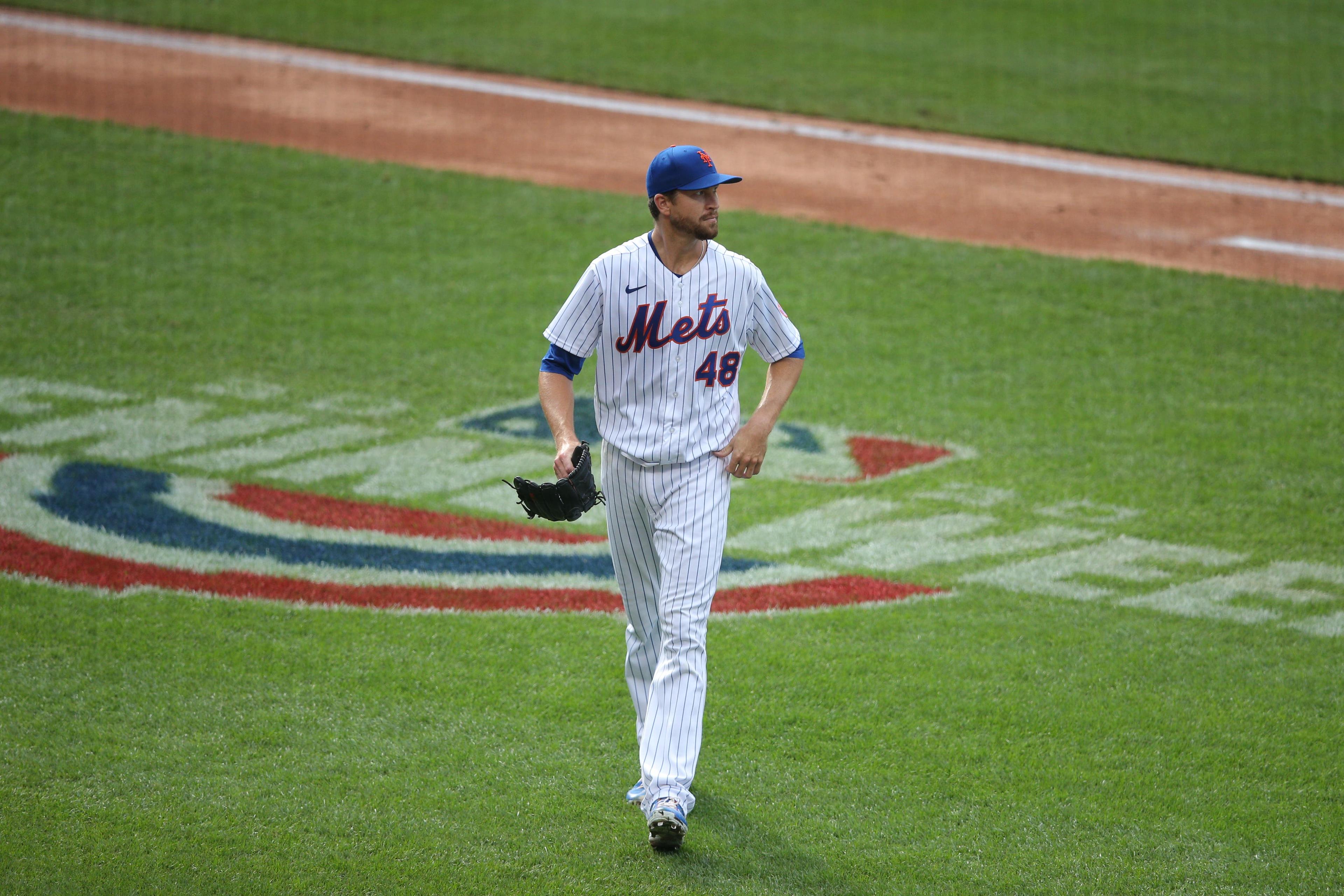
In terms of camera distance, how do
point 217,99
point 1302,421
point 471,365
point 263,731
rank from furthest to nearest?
point 217,99 → point 471,365 → point 1302,421 → point 263,731

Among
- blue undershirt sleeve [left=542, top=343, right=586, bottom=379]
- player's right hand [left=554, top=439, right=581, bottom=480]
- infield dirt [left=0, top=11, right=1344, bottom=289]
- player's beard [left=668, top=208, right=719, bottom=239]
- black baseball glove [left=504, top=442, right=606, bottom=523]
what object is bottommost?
black baseball glove [left=504, top=442, right=606, bottom=523]

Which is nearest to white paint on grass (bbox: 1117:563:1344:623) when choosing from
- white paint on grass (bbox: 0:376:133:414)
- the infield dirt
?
the infield dirt

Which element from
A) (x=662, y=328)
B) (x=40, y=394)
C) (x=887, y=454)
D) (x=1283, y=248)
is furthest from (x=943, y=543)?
(x=1283, y=248)

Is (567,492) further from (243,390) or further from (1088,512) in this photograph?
(243,390)

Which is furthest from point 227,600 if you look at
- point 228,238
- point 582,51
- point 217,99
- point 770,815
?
point 582,51

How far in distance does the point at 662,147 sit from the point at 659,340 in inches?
372

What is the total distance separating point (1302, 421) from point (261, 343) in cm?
642

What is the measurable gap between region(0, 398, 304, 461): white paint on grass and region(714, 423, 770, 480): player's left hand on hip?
4.31m

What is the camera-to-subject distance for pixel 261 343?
9148 mm

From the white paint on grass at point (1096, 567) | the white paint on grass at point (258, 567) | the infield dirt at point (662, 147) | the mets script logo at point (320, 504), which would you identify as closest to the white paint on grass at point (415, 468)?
the mets script logo at point (320, 504)

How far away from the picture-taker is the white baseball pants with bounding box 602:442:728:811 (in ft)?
13.3

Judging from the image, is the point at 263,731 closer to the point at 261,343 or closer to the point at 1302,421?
the point at 261,343

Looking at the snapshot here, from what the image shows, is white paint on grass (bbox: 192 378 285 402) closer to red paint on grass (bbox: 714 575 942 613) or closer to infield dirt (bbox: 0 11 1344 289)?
red paint on grass (bbox: 714 575 942 613)

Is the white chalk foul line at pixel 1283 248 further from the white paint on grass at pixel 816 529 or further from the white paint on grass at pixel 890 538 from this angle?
the white paint on grass at pixel 816 529
